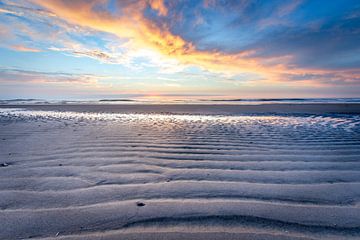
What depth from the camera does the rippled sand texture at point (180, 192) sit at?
5.89ft

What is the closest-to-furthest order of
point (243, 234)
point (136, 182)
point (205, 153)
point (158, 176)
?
point (243, 234) → point (136, 182) → point (158, 176) → point (205, 153)

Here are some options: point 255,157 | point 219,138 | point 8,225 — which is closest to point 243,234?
point 8,225

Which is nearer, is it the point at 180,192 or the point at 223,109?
the point at 180,192

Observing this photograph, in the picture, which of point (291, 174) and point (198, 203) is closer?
point (198, 203)

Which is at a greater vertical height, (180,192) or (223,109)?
(223,109)

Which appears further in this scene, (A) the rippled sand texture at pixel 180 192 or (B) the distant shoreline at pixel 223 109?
(B) the distant shoreline at pixel 223 109

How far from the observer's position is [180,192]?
241cm

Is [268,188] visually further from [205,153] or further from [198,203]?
[205,153]

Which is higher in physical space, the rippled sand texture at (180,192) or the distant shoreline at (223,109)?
the distant shoreline at (223,109)

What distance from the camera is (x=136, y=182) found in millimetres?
2693

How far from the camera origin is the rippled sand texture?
1795 mm

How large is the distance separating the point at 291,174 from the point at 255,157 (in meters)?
0.82

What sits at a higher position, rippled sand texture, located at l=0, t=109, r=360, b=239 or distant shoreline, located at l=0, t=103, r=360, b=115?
distant shoreline, located at l=0, t=103, r=360, b=115

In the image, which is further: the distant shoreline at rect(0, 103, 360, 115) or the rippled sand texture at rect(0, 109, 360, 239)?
the distant shoreline at rect(0, 103, 360, 115)
